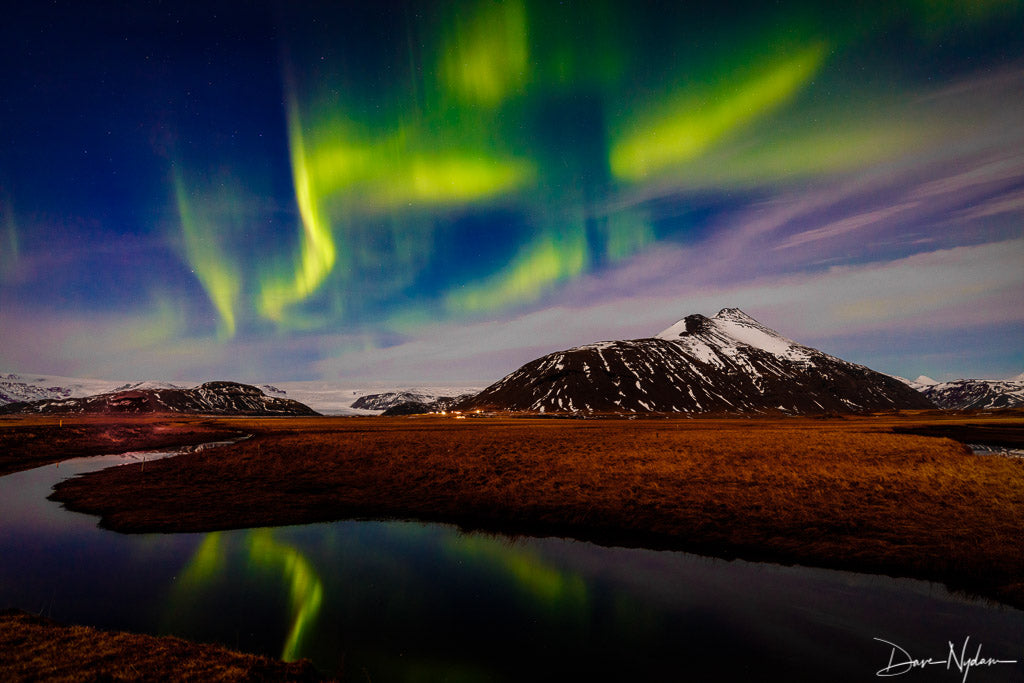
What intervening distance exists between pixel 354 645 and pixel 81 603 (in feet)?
32.3

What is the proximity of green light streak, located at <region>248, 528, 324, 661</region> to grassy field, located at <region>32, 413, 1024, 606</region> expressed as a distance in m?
4.34

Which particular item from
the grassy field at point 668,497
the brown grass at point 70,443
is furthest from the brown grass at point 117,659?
the brown grass at point 70,443

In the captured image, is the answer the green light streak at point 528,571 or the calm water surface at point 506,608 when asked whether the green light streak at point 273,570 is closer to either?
the calm water surface at point 506,608

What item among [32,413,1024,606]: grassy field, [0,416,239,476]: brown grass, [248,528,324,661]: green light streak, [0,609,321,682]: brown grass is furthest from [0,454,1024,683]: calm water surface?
[0,416,239,476]: brown grass

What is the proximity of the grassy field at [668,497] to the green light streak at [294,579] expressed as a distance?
14.2 feet

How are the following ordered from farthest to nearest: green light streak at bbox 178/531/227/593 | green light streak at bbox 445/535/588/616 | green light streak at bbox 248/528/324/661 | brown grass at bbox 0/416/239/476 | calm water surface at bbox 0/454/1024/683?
brown grass at bbox 0/416/239/476, green light streak at bbox 178/531/227/593, green light streak at bbox 445/535/588/616, green light streak at bbox 248/528/324/661, calm water surface at bbox 0/454/1024/683

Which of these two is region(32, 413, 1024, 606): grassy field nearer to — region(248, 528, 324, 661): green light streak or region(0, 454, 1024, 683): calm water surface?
region(0, 454, 1024, 683): calm water surface

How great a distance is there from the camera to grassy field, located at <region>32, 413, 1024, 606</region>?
65.0 ft

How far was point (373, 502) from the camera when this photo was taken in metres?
29.8

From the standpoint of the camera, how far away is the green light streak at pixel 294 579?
517 inches

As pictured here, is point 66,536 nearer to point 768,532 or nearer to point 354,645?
point 354,645

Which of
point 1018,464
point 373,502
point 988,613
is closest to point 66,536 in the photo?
point 373,502

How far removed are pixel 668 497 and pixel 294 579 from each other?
19656mm

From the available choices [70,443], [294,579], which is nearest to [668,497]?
[294,579]
